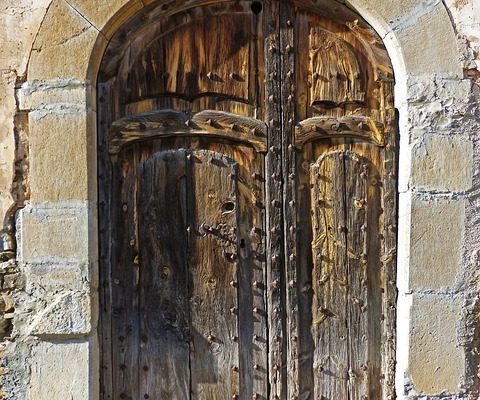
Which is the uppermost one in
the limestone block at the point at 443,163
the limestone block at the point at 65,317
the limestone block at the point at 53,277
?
the limestone block at the point at 443,163

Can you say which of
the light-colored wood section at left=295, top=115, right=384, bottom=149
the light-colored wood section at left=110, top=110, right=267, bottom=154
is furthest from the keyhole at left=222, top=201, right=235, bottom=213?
the light-colored wood section at left=295, top=115, right=384, bottom=149

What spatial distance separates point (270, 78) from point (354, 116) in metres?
0.44

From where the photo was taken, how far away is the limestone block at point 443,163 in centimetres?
297

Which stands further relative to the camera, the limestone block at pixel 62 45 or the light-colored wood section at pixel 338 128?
the light-colored wood section at pixel 338 128

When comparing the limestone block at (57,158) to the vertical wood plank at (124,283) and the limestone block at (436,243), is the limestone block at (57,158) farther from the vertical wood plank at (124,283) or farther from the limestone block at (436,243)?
the limestone block at (436,243)

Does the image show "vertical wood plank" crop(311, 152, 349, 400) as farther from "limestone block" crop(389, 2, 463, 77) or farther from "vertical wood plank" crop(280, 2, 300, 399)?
"limestone block" crop(389, 2, 463, 77)

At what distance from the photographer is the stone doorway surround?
2.95m

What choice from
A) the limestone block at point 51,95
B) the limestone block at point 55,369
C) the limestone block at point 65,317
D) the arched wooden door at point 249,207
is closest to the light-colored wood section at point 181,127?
the arched wooden door at point 249,207

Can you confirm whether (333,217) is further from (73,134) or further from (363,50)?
(73,134)

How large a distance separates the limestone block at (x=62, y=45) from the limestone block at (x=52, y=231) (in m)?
0.60

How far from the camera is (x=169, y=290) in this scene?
3.12 meters

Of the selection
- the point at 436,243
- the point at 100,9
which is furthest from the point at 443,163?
the point at 100,9

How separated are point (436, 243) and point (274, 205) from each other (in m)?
0.76

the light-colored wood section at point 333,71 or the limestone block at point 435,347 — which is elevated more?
the light-colored wood section at point 333,71
